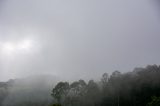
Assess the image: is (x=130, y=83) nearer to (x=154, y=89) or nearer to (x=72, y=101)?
(x=154, y=89)

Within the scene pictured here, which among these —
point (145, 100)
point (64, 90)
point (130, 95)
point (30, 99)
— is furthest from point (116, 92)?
point (30, 99)

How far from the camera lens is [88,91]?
117625mm

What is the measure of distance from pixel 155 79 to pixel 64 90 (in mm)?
37205

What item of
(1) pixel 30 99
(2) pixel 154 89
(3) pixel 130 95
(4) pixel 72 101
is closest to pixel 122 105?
(3) pixel 130 95

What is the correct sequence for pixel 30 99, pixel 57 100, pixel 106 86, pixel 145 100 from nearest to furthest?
1. pixel 145 100
2. pixel 57 100
3. pixel 106 86
4. pixel 30 99

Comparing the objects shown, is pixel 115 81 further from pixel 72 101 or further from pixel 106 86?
pixel 72 101

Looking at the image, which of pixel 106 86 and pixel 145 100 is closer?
pixel 145 100

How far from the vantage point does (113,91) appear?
114000 mm

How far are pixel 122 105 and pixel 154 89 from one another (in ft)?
44.6

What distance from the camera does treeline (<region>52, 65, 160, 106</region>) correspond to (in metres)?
106

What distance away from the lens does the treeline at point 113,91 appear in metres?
106

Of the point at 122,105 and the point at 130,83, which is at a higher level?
the point at 130,83

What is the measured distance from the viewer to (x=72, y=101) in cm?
11431

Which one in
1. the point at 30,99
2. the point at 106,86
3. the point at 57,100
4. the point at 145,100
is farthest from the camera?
the point at 30,99
